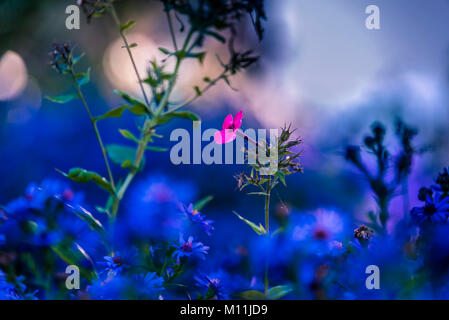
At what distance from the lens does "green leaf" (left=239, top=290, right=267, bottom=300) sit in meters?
0.41

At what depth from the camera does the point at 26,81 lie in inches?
40.6

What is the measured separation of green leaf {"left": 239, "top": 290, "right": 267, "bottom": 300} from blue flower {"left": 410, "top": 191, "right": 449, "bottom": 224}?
18 cm

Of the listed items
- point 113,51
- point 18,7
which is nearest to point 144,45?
point 113,51

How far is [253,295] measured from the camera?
0.42m

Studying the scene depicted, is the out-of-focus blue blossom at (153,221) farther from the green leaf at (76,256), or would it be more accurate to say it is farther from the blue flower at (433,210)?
the blue flower at (433,210)

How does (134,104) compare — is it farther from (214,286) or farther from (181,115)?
(214,286)

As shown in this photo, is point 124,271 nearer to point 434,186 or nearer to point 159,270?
point 159,270

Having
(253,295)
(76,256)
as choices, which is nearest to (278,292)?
(253,295)

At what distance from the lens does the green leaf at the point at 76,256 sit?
1.48ft

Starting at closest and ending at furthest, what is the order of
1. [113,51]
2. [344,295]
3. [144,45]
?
[344,295] < [144,45] < [113,51]

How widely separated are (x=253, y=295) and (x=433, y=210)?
0.21m

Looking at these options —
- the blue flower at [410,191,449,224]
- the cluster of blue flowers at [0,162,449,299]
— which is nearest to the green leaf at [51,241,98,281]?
the cluster of blue flowers at [0,162,449,299]

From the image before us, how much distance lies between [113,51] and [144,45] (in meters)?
0.25

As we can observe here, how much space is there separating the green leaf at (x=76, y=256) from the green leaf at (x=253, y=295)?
0.17 metres
